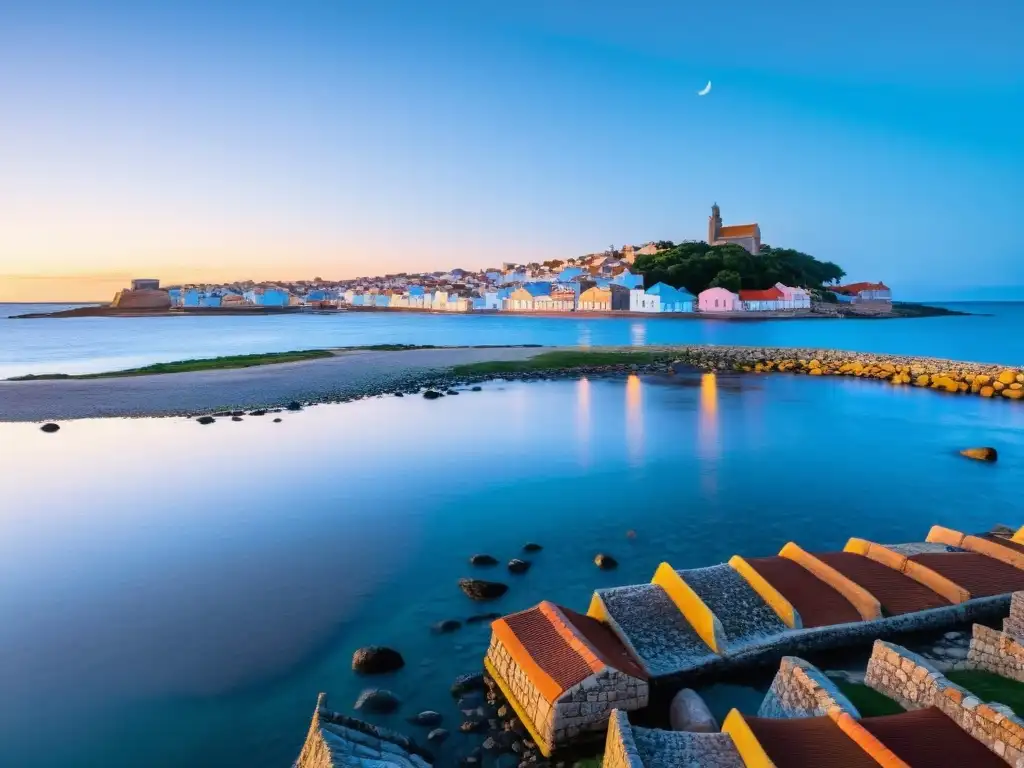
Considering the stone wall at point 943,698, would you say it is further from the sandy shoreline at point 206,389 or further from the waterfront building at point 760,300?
the waterfront building at point 760,300

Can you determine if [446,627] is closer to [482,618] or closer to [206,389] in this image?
[482,618]

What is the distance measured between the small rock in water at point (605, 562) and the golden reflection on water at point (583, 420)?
931 cm

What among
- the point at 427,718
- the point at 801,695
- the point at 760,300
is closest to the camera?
the point at 801,695

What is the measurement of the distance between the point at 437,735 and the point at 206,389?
3346 centimetres

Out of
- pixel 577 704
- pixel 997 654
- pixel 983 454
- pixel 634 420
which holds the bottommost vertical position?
pixel 983 454

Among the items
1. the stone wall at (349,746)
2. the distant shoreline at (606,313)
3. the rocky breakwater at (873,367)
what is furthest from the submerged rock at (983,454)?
the distant shoreline at (606,313)

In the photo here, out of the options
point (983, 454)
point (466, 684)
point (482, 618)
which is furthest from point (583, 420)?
point (466, 684)

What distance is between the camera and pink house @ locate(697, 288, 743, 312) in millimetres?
118812

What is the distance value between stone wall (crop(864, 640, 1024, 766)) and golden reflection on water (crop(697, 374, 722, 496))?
11.2 meters

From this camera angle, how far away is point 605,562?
13.9m

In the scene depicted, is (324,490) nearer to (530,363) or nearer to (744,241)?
(530,363)

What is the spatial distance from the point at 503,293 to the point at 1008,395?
134 metres

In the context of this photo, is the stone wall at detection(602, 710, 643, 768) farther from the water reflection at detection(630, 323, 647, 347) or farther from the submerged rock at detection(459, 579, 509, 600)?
the water reflection at detection(630, 323, 647, 347)

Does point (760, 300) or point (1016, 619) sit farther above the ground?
point (760, 300)
